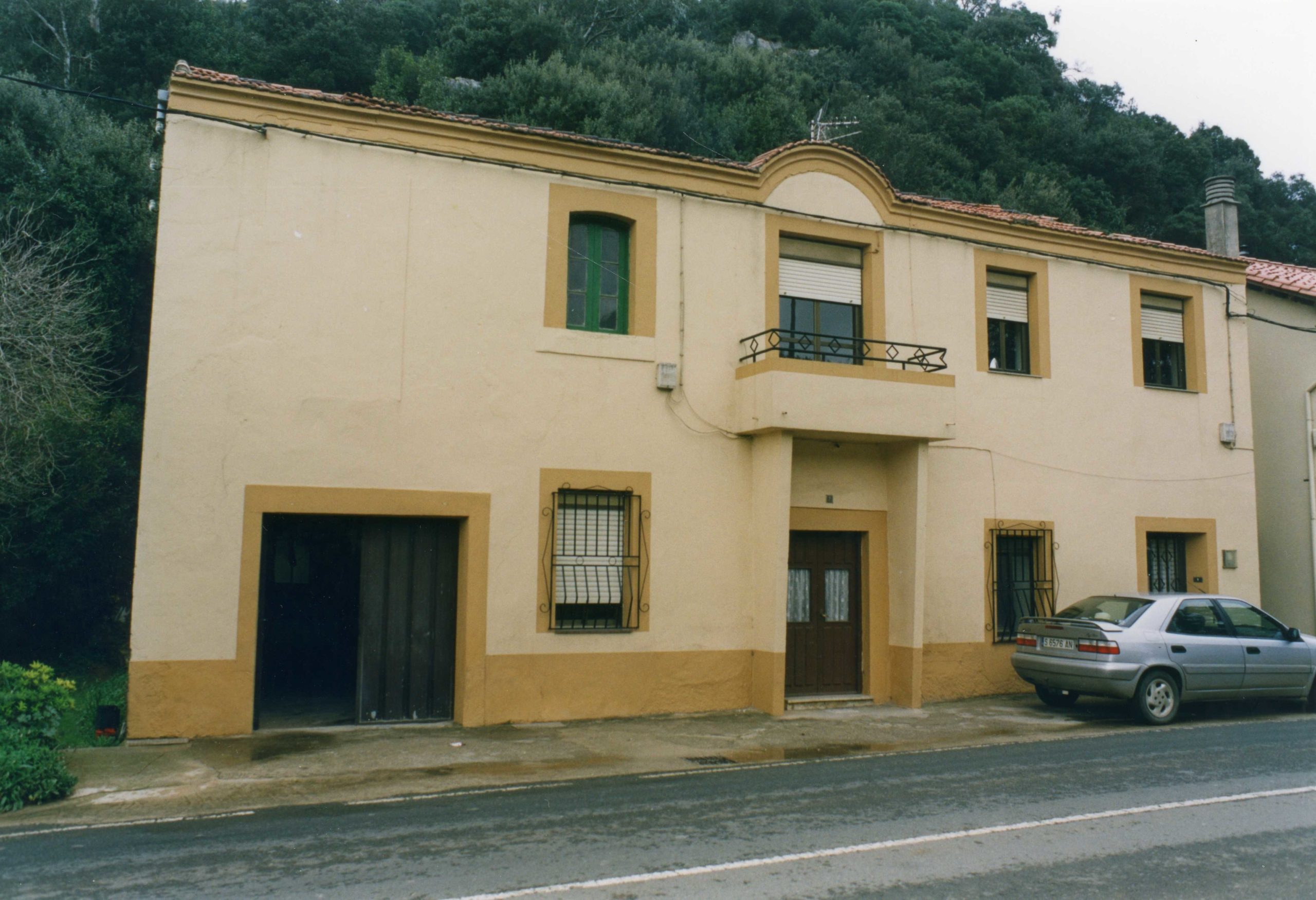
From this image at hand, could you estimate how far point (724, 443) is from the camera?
12.8 meters

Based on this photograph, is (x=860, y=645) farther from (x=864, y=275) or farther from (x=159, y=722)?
(x=159, y=722)

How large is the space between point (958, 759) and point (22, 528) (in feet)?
44.2

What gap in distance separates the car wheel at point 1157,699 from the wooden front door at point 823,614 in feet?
11.8

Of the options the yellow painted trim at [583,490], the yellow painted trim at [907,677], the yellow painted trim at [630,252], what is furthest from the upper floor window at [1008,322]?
the yellow painted trim at [583,490]

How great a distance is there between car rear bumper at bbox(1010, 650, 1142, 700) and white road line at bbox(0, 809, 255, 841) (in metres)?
9.22

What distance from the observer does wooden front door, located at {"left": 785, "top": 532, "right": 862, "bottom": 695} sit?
525 inches

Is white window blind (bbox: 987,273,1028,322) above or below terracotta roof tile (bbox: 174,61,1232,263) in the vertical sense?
below

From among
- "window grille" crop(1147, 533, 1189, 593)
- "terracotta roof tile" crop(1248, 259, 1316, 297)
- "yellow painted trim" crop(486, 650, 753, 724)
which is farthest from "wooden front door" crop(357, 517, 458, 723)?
"terracotta roof tile" crop(1248, 259, 1316, 297)

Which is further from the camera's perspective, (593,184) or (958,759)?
(593,184)

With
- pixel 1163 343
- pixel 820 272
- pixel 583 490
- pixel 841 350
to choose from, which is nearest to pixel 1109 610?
pixel 841 350

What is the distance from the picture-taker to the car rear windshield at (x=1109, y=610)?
39.2 feet

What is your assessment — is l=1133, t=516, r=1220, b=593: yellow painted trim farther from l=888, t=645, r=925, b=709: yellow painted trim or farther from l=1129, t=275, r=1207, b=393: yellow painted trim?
l=888, t=645, r=925, b=709: yellow painted trim

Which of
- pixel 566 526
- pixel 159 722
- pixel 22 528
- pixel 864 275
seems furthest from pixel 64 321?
pixel 864 275

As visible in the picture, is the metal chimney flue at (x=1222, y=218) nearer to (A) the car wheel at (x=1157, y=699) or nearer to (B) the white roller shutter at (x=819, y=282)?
(B) the white roller shutter at (x=819, y=282)
